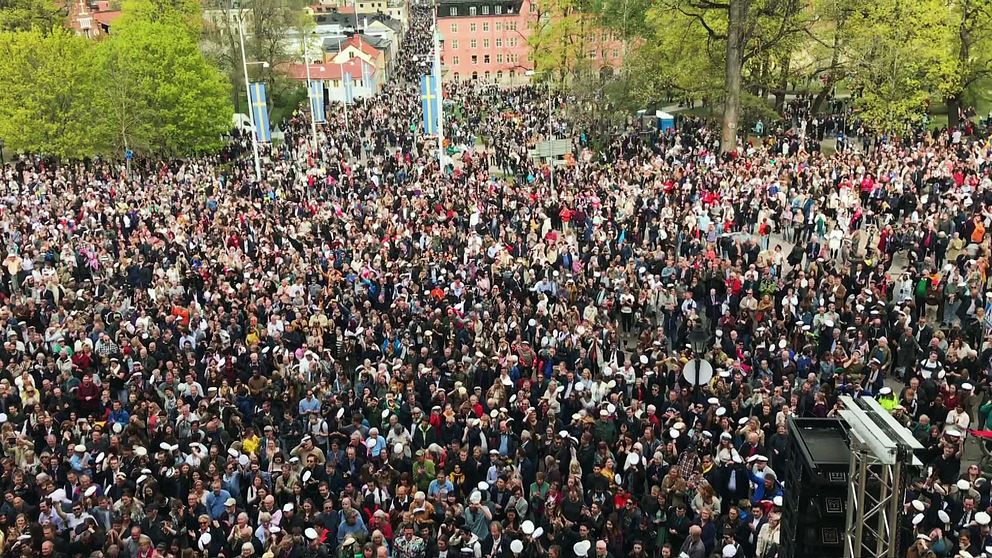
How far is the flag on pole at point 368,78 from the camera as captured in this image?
68812mm

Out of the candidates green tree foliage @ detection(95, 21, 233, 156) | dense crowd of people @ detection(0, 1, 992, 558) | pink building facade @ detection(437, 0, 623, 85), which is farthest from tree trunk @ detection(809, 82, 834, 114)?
pink building facade @ detection(437, 0, 623, 85)

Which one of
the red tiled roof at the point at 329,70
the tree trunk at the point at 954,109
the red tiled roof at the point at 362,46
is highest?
the red tiled roof at the point at 362,46

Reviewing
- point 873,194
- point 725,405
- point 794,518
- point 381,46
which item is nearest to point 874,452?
point 794,518

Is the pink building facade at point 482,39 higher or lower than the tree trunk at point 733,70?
higher

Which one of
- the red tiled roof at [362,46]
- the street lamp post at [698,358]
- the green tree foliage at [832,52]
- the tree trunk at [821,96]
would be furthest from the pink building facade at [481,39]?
the street lamp post at [698,358]

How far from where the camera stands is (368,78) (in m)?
70.8

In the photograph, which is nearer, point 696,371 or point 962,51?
point 696,371

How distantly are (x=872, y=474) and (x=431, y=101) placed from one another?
29.2m

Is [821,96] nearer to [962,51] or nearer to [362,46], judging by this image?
[962,51]

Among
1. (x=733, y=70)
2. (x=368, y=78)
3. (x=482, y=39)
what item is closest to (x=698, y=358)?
(x=733, y=70)

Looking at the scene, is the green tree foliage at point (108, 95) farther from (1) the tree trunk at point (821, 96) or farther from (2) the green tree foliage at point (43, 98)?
(1) the tree trunk at point (821, 96)

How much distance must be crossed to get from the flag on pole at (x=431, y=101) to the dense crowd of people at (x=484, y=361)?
6.35 m

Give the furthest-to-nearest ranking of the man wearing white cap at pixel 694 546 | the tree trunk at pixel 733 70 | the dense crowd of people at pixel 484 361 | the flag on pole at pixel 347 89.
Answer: the flag on pole at pixel 347 89 < the tree trunk at pixel 733 70 < the dense crowd of people at pixel 484 361 < the man wearing white cap at pixel 694 546

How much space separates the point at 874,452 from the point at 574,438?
682 cm
